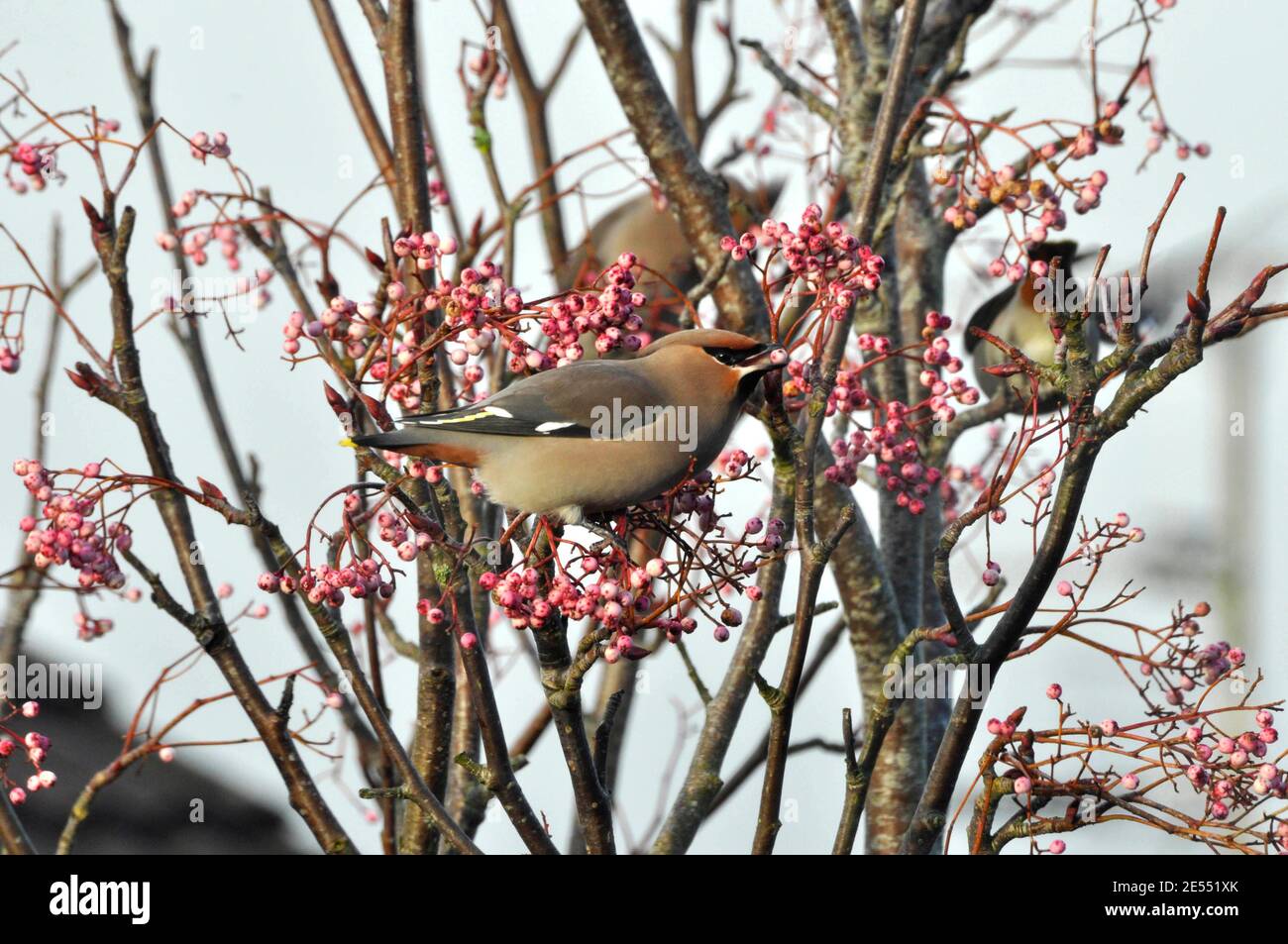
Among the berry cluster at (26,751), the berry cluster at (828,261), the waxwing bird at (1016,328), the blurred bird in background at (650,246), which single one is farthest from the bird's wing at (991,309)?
the berry cluster at (26,751)

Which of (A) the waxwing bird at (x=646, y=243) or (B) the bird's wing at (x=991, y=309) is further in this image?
(A) the waxwing bird at (x=646, y=243)

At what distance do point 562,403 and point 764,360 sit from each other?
0.36 m

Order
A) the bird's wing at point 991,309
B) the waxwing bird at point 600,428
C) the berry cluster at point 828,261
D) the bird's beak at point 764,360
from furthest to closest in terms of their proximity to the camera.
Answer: the bird's wing at point 991,309
the waxwing bird at point 600,428
the berry cluster at point 828,261
the bird's beak at point 764,360

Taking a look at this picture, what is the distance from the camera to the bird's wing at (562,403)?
7.88 ft

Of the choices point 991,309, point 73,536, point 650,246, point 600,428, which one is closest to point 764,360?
point 600,428

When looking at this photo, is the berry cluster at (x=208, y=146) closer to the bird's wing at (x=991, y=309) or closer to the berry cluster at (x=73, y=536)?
the berry cluster at (x=73, y=536)

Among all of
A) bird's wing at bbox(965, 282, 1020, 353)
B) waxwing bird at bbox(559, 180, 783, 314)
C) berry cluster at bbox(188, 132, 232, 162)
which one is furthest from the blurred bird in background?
berry cluster at bbox(188, 132, 232, 162)

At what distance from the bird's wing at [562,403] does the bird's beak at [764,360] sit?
15 cm

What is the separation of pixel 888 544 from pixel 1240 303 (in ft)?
5.47

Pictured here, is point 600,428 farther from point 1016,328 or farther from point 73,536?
point 1016,328

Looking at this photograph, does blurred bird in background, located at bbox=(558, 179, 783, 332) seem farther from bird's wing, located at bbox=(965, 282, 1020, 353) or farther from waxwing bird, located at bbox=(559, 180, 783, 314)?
bird's wing, located at bbox=(965, 282, 1020, 353)
